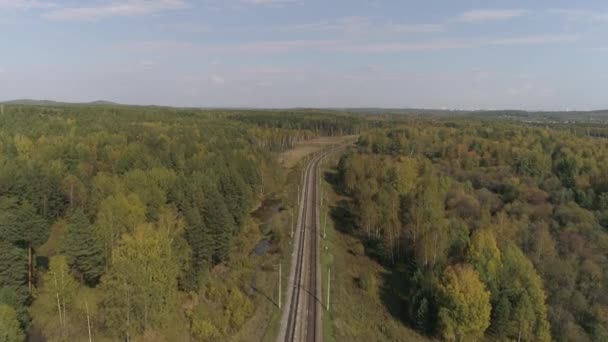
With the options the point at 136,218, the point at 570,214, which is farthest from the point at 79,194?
the point at 570,214

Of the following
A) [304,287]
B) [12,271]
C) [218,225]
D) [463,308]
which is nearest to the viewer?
[12,271]

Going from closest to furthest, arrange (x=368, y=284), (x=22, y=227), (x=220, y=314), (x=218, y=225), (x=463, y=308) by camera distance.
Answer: (x=220, y=314)
(x=22, y=227)
(x=463, y=308)
(x=218, y=225)
(x=368, y=284)

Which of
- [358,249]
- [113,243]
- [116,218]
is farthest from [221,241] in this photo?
[358,249]

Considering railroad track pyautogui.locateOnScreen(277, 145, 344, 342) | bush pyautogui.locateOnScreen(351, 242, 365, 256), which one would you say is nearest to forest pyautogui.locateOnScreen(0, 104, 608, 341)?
bush pyautogui.locateOnScreen(351, 242, 365, 256)

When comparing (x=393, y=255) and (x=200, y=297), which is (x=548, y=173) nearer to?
(x=393, y=255)

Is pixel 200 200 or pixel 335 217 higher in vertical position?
pixel 200 200

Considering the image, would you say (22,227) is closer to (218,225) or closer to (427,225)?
(218,225)

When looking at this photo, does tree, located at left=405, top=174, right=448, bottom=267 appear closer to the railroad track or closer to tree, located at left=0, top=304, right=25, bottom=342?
the railroad track
